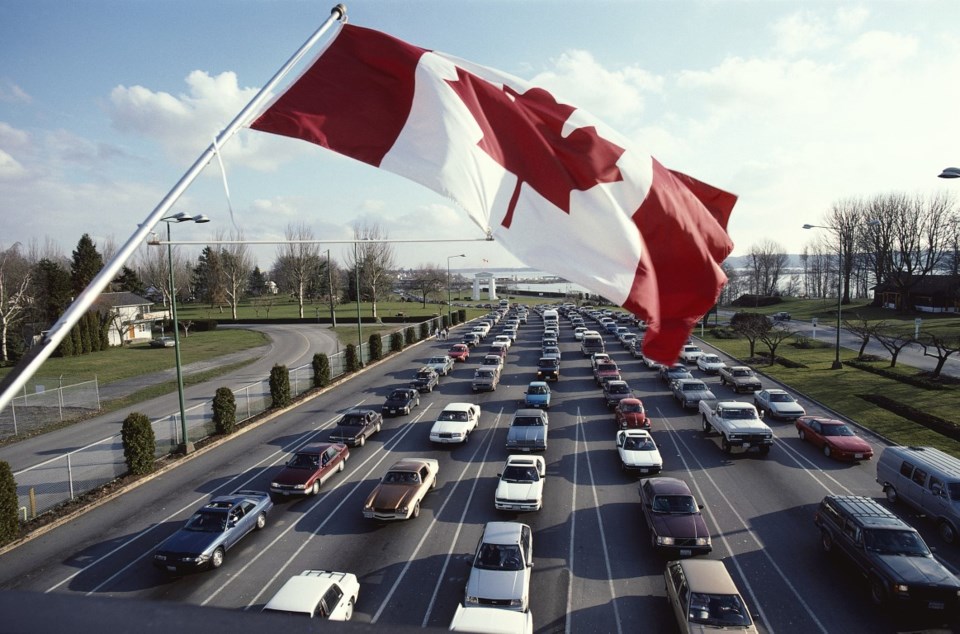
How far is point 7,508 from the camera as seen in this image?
1509 cm

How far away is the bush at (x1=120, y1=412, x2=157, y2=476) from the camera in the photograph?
64.4 feet

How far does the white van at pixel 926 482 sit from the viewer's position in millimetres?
14414

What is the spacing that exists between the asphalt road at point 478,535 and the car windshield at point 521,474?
0.90 m

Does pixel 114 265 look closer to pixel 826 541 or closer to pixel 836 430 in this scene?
pixel 826 541

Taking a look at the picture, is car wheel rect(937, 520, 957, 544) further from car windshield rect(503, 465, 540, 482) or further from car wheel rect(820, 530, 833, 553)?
car windshield rect(503, 465, 540, 482)

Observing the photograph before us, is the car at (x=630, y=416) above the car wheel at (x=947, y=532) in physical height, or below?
above

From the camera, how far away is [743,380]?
1258 inches

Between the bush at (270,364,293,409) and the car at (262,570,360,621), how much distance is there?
18719 mm

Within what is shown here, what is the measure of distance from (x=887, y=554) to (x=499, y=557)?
8.26m

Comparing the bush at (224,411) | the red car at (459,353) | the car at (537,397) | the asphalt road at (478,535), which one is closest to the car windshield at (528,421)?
the asphalt road at (478,535)

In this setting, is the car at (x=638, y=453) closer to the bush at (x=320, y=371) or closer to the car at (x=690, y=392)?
the car at (x=690, y=392)

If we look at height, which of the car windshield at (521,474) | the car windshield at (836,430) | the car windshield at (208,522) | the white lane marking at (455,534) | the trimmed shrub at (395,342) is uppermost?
the trimmed shrub at (395,342)

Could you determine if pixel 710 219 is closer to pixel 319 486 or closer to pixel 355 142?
pixel 355 142

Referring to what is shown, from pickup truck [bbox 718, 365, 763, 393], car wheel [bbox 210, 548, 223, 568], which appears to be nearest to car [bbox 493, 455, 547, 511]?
car wheel [bbox 210, 548, 223, 568]
